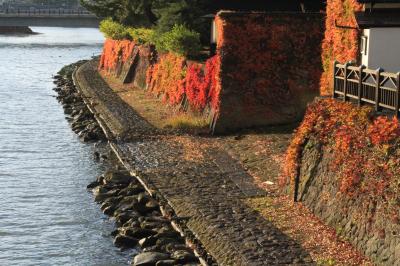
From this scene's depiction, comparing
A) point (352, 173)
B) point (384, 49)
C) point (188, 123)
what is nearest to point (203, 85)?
point (188, 123)

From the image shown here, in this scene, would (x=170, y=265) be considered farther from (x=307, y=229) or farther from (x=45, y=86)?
(x=45, y=86)

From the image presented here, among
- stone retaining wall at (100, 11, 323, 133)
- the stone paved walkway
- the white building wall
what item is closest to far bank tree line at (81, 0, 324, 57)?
the stone paved walkway

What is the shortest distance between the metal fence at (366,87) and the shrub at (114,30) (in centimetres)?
3974

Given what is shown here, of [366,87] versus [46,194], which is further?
[46,194]

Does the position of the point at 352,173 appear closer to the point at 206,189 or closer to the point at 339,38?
the point at 206,189

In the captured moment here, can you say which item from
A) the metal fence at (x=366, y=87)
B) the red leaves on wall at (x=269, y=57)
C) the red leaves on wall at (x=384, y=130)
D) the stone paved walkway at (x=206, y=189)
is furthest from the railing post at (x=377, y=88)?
the red leaves on wall at (x=269, y=57)

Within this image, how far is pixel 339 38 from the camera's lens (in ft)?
91.3

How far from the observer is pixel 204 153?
94.3ft

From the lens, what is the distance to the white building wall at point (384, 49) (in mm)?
24188

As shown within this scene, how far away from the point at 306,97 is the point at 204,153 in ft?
22.8

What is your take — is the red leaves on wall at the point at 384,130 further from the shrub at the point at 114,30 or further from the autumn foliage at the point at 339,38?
the shrub at the point at 114,30

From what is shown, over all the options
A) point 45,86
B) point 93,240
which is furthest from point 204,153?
point 45,86

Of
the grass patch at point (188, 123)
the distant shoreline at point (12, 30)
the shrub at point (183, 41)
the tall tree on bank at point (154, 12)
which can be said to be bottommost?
the grass patch at point (188, 123)

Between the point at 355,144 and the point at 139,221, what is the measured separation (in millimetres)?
7423
